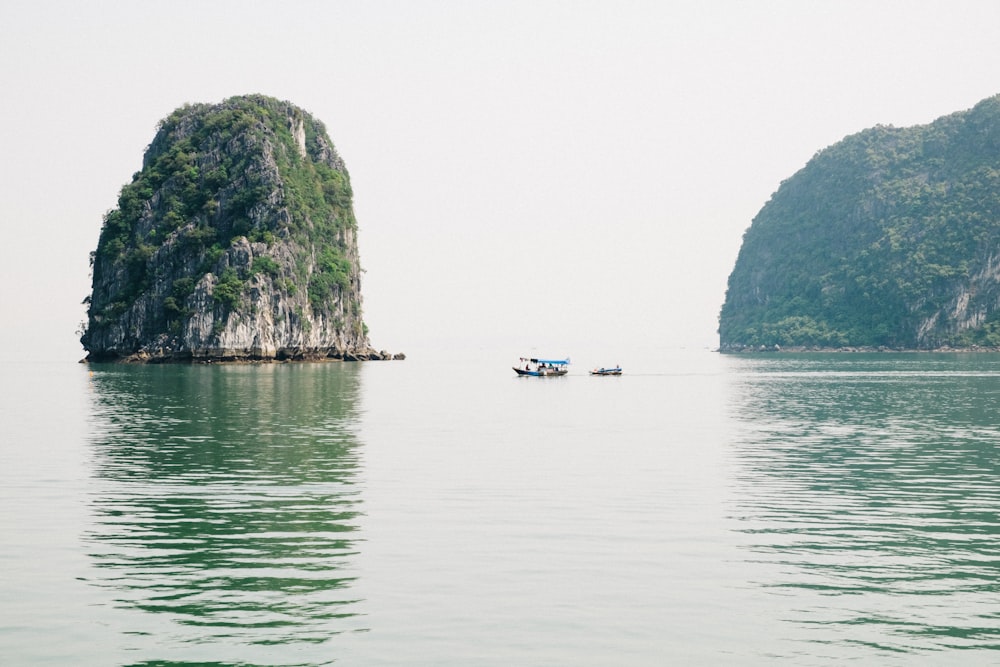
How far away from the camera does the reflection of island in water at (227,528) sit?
15070 mm

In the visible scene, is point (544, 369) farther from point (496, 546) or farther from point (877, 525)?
point (496, 546)

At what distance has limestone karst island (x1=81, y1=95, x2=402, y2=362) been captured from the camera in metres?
160

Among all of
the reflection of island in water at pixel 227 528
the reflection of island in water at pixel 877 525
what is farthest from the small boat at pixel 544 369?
the reflection of island in water at pixel 227 528

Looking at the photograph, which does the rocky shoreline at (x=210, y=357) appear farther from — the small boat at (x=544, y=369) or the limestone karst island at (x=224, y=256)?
the small boat at (x=544, y=369)

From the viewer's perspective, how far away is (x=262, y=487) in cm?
2845

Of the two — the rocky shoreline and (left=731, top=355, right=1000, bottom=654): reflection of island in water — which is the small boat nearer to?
the rocky shoreline

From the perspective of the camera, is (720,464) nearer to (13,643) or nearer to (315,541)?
(315,541)

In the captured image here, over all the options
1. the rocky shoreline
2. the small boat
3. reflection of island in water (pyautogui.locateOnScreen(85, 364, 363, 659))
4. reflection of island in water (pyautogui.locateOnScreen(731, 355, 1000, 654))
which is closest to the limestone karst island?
the rocky shoreline

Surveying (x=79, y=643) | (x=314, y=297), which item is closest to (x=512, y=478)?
(x=79, y=643)

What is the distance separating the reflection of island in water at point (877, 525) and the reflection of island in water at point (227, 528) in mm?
7967

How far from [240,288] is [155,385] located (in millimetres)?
75358

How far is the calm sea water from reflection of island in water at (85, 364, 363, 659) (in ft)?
0.33

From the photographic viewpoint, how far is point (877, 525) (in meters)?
23.1

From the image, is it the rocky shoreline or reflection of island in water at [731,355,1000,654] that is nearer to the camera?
reflection of island in water at [731,355,1000,654]
